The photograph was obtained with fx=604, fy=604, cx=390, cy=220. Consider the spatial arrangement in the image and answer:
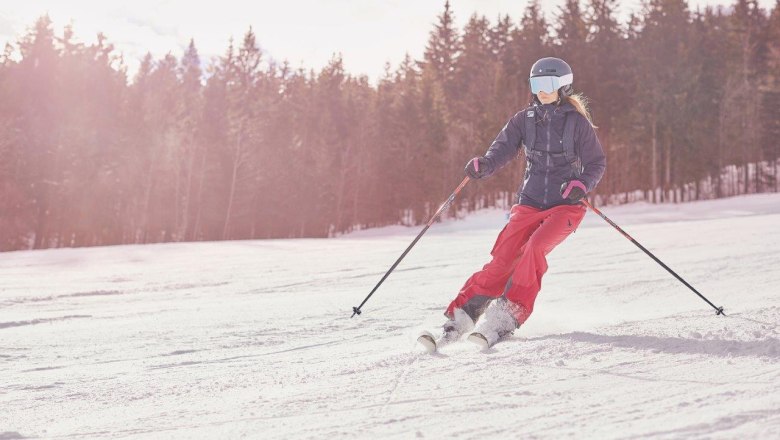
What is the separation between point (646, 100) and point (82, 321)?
119 feet

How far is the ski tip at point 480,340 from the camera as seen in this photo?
364 cm

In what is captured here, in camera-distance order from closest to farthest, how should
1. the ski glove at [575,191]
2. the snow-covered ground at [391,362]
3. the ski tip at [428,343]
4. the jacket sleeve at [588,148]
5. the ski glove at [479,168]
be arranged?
the snow-covered ground at [391,362] → the ski tip at [428,343] → the ski glove at [575,191] → the jacket sleeve at [588,148] → the ski glove at [479,168]

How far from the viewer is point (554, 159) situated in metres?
4.39

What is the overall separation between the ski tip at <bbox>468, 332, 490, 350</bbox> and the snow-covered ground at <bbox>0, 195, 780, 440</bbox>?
97 mm

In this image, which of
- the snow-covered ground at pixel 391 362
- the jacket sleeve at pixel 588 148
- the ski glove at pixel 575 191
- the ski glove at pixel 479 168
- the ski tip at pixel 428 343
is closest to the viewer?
the snow-covered ground at pixel 391 362

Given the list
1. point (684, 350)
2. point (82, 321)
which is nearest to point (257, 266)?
point (82, 321)

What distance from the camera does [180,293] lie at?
7.84 metres

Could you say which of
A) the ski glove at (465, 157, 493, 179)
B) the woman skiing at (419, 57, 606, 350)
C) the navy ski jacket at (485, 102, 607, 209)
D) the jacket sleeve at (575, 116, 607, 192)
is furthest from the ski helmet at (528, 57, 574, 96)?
the ski glove at (465, 157, 493, 179)

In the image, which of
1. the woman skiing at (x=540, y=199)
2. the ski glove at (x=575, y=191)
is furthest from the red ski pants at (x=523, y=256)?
the ski glove at (x=575, y=191)

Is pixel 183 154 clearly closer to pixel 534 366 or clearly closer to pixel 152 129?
pixel 152 129

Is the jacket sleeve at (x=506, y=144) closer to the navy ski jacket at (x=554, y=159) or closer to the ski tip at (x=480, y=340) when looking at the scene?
the navy ski jacket at (x=554, y=159)

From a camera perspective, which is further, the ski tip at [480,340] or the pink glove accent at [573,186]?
the pink glove accent at [573,186]

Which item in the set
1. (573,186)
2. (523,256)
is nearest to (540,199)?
(573,186)

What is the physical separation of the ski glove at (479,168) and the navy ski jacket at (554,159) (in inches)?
11.4
